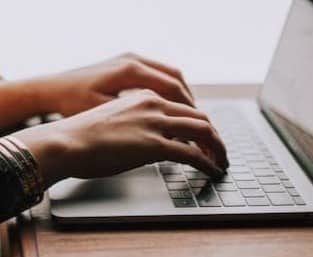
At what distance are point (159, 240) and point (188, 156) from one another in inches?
4.9

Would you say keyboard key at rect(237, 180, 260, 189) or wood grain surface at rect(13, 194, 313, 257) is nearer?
wood grain surface at rect(13, 194, 313, 257)

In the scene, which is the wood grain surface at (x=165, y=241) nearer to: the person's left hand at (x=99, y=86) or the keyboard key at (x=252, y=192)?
the keyboard key at (x=252, y=192)

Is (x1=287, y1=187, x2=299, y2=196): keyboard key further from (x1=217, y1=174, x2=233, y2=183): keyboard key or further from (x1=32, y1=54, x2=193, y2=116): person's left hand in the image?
(x1=32, y1=54, x2=193, y2=116): person's left hand

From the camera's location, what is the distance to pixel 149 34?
1.15 metres

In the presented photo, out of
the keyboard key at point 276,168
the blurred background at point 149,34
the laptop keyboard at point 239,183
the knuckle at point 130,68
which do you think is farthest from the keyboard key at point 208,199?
the blurred background at point 149,34

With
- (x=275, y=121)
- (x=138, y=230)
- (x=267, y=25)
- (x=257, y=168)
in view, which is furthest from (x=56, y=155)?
(x=267, y=25)

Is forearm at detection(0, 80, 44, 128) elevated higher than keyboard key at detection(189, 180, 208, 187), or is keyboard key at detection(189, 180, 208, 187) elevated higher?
forearm at detection(0, 80, 44, 128)

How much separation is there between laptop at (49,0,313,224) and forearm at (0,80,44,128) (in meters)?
Result: 0.21

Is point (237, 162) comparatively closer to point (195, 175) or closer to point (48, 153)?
point (195, 175)

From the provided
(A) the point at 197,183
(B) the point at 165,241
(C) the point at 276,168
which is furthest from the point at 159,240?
(C) the point at 276,168

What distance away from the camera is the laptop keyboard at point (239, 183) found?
700 mm

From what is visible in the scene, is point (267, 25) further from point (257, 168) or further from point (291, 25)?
point (257, 168)

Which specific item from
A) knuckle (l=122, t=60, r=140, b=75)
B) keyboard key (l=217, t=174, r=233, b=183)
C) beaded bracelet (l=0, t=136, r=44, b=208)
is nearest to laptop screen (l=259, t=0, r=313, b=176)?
keyboard key (l=217, t=174, r=233, b=183)

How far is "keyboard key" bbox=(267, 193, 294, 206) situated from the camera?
0.70 meters
